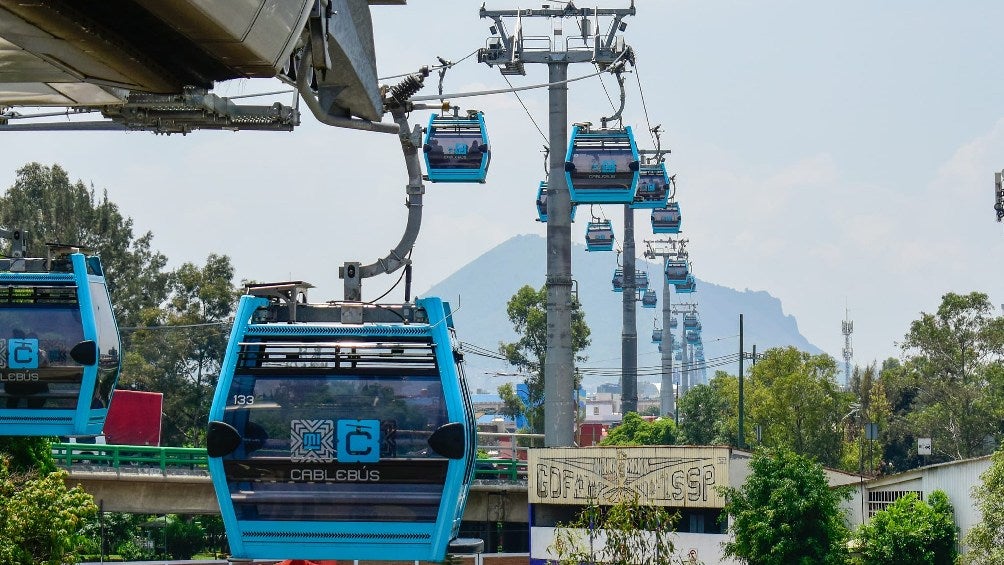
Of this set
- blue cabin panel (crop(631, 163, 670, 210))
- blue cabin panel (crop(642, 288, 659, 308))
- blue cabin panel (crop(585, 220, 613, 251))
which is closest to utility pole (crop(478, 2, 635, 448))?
blue cabin panel (crop(631, 163, 670, 210))

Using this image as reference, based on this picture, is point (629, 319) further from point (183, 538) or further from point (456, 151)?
point (456, 151)

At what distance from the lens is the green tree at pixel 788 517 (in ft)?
119

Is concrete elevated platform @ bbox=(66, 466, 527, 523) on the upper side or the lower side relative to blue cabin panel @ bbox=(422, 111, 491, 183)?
lower

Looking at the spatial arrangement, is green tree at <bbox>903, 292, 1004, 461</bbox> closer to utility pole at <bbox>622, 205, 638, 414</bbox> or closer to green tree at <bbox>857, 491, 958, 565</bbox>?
utility pole at <bbox>622, 205, 638, 414</bbox>

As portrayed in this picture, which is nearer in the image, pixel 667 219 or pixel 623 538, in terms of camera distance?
pixel 623 538

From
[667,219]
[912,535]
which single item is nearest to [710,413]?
[667,219]

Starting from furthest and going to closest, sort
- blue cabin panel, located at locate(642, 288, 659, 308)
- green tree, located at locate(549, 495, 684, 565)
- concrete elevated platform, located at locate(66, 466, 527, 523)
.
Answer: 1. blue cabin panel, located at locate(642, 288, 659, 308)
2. concrete elevated platform, located at locate(66, 466, 527, 523)
3. green tree, located at locate(549, 495, 684, 565)

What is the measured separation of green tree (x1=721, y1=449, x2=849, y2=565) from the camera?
1430 inches

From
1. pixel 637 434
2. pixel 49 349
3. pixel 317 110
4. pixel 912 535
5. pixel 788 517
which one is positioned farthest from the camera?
pixel 637 434

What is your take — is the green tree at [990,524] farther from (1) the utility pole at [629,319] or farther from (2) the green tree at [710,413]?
(2) the green tree at [710,413]

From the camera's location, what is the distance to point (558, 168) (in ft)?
126

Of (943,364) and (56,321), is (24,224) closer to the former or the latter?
(943,364)

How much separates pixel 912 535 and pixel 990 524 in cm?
328

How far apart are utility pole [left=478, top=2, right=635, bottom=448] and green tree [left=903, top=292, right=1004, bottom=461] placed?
39697 mm
